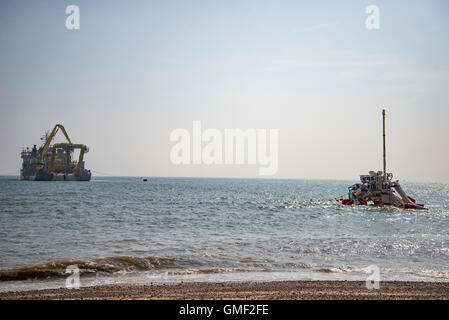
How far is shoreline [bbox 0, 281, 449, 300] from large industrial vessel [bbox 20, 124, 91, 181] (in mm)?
133522

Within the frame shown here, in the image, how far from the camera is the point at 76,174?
455ft

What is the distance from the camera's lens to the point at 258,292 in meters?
9.45

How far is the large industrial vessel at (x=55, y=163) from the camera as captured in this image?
132 meters

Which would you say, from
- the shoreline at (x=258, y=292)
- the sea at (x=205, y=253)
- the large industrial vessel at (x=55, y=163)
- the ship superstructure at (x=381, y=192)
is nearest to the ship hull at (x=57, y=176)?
the large industrial vessel at (x=55, y=163)

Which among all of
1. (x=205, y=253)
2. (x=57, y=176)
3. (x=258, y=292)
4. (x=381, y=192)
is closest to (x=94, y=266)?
(x=205, y=253)

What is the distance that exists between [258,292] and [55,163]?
142m

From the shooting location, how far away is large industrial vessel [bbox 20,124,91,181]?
5217 inches

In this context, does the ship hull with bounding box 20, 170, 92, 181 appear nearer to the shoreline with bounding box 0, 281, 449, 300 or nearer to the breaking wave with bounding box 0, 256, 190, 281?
the breaking wave with bounding box 0, 256, 190, 281

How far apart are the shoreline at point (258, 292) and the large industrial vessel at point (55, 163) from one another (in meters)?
134

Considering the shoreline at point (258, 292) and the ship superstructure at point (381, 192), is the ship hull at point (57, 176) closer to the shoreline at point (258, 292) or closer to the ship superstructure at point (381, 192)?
the ship superstructure at point (381, 192)

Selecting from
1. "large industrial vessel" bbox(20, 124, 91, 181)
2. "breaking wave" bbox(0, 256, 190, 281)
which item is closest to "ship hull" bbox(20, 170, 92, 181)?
"large industrial vessel" bbox(20, 124, 91, 181)

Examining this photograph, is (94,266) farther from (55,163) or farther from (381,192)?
(55,163)
